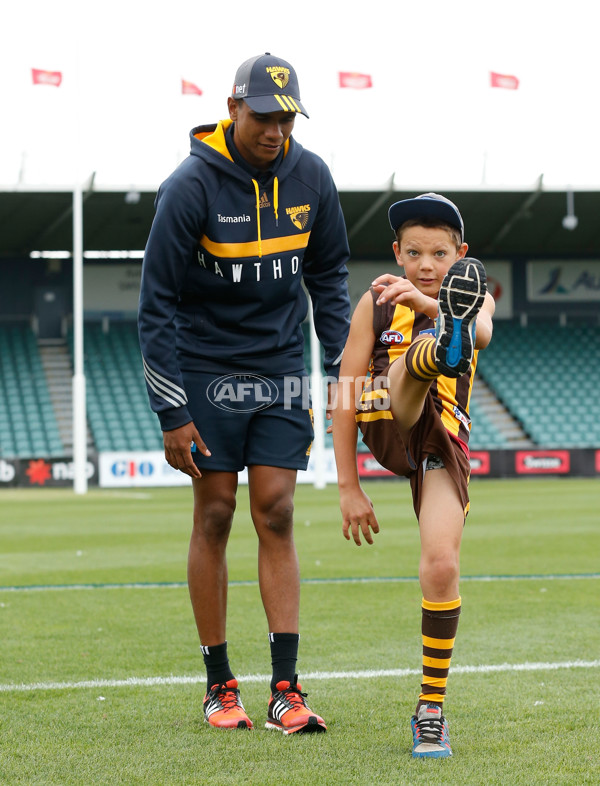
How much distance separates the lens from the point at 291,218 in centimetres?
372

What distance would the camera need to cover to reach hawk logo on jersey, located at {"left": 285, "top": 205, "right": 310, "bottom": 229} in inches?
146

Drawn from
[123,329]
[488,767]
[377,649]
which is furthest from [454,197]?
[488,767]

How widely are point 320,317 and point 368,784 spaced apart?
70.8 inches

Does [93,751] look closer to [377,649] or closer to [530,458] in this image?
[377,649]

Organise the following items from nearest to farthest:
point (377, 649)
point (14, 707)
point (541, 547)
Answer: point (14, 707)
point (377, 649)
point (541, 547)

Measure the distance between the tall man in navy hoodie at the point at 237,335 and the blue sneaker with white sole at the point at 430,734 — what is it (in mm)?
544

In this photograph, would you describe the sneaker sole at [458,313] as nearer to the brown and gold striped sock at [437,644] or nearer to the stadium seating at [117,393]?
the brown and gold striped sock at [437,644]

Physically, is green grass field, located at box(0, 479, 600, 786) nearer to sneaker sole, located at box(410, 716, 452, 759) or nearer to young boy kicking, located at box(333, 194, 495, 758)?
sneaker sole, located at box(410, 716, 452, 759)

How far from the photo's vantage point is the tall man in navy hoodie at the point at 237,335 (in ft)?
11.7

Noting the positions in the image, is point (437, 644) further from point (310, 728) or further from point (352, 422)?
point (352, 422)

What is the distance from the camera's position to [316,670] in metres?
4.29

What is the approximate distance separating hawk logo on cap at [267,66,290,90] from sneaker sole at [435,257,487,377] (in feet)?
3.33

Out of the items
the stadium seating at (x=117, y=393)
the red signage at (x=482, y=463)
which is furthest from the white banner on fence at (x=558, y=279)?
the stadium seating at (x=117, y=393)

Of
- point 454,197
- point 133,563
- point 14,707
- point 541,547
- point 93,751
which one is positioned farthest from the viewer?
point 454,197
